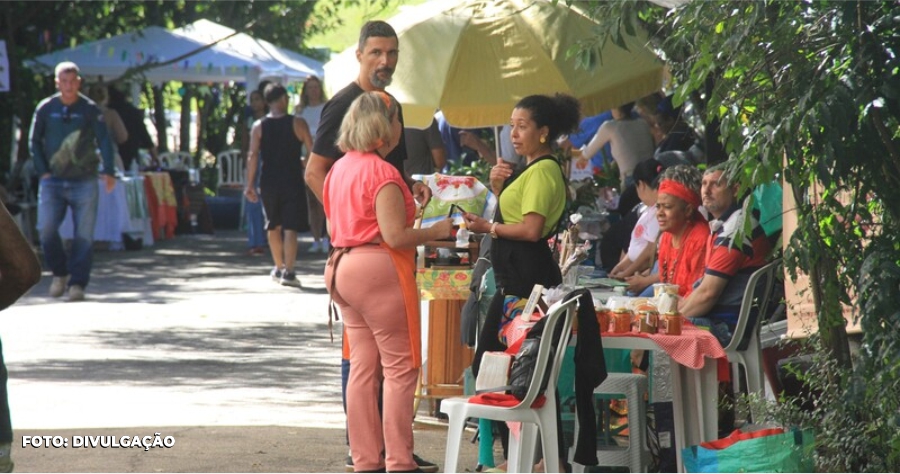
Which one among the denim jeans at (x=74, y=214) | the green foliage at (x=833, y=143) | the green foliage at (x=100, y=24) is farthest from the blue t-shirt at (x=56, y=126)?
the green foliage at (x=833, y=143)

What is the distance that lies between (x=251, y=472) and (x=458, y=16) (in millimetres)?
3973

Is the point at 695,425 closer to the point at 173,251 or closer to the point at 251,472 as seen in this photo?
the point at 251,472

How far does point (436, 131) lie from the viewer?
11.0m

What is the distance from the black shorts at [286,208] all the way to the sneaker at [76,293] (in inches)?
91.3

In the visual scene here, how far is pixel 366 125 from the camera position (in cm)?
638

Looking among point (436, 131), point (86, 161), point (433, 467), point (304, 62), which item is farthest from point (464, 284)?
point (304, 62)

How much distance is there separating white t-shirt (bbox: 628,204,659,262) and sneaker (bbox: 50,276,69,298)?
6.96 m

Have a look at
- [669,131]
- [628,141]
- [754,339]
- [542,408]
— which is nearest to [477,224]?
[542,408]

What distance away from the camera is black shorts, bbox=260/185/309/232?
15.8 m

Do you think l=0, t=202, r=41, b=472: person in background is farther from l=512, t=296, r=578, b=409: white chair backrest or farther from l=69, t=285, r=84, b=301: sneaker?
l=69, t=285, r=84, b=301: sneaker

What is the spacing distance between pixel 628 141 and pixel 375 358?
605cm

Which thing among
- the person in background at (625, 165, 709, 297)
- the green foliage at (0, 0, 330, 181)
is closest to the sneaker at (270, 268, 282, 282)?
the green foliage at (0, 0, 330, 181)

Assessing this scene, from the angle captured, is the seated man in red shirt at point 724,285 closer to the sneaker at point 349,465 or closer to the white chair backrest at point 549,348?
the white chair backrest at point 549,348

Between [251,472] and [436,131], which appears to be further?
[436,131]
